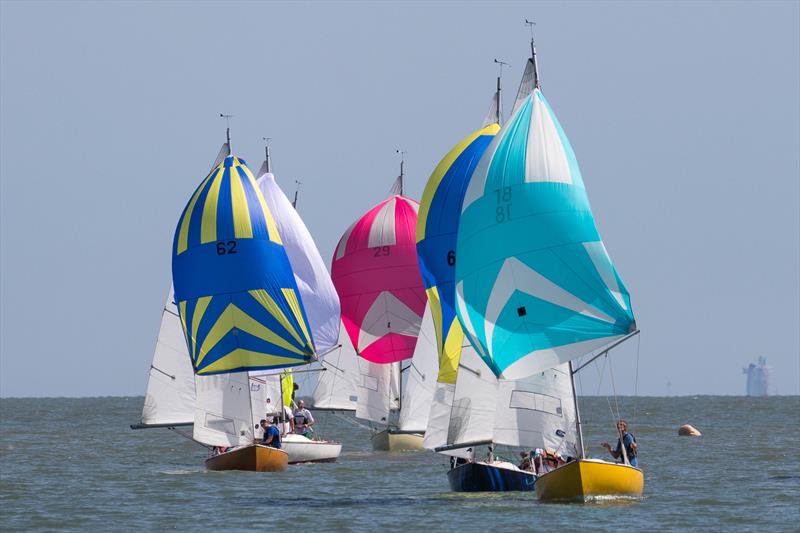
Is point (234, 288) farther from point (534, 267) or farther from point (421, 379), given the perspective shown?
point (534, 267)

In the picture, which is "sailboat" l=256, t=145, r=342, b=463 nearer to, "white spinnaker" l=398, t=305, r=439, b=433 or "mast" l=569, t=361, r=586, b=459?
"white spinnaker" l=398, t=305, r=439, b=433

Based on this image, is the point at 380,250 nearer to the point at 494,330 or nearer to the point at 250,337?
the point at 250,337

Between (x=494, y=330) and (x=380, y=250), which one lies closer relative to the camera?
(x=494, y=330)

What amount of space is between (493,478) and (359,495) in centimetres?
450

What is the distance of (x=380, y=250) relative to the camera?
60312 mm

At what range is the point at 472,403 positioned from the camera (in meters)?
40.5

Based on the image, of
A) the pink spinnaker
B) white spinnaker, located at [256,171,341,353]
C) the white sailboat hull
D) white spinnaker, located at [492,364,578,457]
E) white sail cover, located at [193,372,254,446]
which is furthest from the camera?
the pink spinnaker

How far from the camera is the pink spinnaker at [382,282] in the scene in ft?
197

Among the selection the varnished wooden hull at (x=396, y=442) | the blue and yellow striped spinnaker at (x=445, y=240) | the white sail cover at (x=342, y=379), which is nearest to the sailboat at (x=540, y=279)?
the blue and yellow striped spinnaker at (x=445, y=240)

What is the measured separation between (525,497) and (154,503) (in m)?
9.26

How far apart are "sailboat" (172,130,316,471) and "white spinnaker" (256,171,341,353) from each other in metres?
4.98

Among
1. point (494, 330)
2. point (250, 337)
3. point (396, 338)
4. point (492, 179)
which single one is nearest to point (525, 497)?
point (494, 330)

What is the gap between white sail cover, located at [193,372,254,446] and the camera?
4834 centimetres

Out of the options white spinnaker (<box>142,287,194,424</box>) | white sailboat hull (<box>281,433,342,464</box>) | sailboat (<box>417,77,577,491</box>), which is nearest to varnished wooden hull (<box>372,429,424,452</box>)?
white sailboat hull (<box>281,433,342,464</box>)
